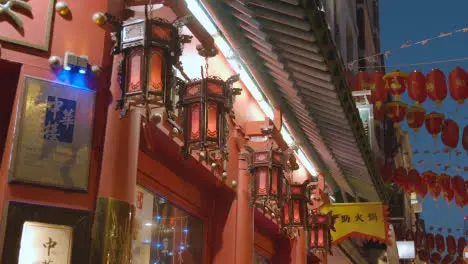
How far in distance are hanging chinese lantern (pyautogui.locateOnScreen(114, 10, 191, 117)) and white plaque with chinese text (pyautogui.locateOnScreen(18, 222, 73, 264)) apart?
55.1 inches

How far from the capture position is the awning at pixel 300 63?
8.28 m

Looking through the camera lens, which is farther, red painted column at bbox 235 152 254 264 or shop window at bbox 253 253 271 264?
shop window at bbox 253 253 271 264

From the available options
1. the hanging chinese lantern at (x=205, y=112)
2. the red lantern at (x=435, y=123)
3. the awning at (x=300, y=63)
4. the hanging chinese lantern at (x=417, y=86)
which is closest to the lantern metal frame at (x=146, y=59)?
the hanging chinese lantern at (x=205, y=112)

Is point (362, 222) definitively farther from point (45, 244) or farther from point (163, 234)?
point (45, 244)

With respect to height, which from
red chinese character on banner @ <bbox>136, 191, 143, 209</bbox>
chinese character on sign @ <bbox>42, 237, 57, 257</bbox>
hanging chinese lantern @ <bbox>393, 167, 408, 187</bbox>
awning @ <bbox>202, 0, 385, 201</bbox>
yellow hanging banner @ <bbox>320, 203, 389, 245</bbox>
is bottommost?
chinese character on sign @ <bbox>42, 237, 57, 257</bbox>

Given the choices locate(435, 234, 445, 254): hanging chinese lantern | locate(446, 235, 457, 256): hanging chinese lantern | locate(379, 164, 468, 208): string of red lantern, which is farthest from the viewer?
locate(435, 234, 445, 254): hanging chinese lantern

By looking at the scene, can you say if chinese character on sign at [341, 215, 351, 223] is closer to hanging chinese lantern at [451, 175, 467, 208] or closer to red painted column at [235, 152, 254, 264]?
red painted column at [235, 152, 254, 264]

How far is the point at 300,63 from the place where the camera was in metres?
9.70

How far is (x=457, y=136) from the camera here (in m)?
19.9

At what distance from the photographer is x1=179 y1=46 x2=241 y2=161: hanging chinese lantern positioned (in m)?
7.00

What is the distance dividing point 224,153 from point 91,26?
2266 millimetres

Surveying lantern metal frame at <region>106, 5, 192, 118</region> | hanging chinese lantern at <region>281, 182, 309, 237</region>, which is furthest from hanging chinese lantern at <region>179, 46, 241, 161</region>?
hanging chinese lantern at <region>281, 182, 309, 237</region>

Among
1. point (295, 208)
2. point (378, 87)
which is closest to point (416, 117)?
point (378, 87)

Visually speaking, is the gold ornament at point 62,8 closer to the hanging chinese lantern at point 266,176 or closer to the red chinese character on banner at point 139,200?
the red chinese character on banner at point 139,200
